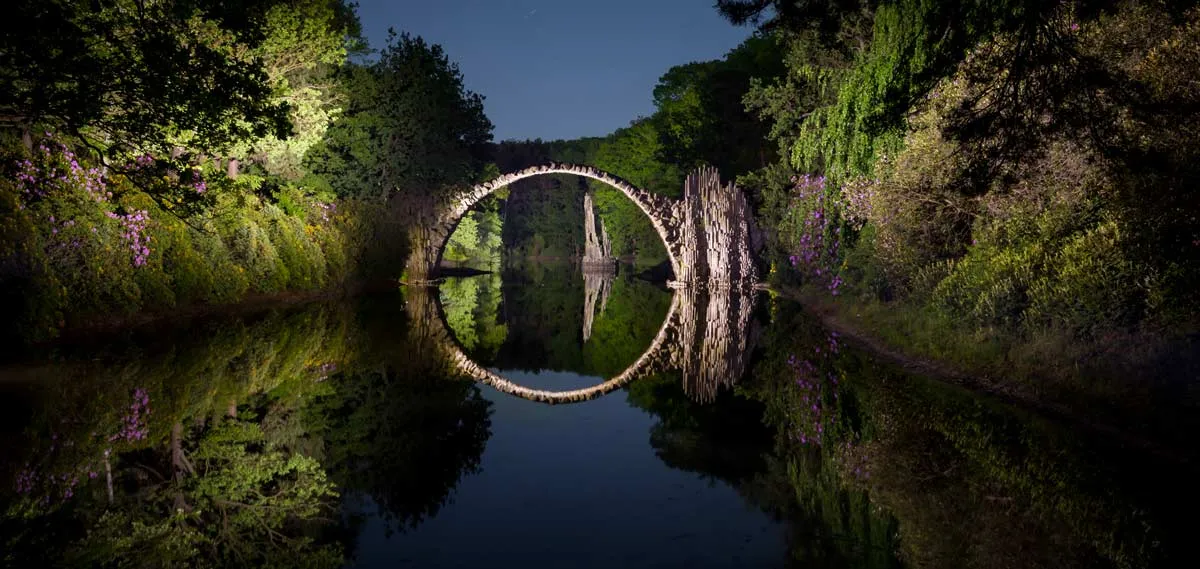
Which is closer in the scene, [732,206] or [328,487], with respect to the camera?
[328,487]

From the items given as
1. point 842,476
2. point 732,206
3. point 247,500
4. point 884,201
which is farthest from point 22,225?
point 732,206

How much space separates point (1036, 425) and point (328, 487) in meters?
7.18

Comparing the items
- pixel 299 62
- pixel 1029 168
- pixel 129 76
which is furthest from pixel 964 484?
pixel 299 62

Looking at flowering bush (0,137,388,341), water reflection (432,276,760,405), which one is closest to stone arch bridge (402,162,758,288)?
water reflection (432,276,760,405)

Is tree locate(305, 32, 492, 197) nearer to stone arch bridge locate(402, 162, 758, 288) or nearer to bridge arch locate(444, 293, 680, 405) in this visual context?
stone arch bridge locate(402, 162, 758, 288)

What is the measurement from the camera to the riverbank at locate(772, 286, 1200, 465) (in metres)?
7.44

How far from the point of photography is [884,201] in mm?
13820

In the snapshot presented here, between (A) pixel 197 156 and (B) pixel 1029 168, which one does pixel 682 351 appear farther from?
(A) pixel 197 156

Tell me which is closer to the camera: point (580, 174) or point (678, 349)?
point (678, 349)

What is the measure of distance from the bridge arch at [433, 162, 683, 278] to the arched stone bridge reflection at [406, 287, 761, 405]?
8.93 metres

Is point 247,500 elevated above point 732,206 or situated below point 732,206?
below

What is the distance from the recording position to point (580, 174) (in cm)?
3488

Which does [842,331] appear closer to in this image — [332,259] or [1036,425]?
[1036,425]

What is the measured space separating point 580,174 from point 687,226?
5303 millimetres
